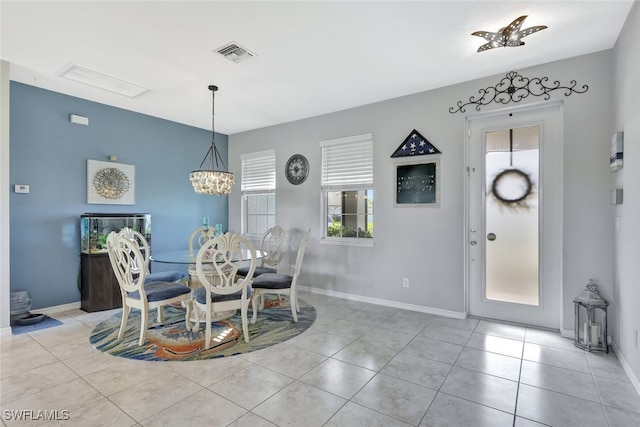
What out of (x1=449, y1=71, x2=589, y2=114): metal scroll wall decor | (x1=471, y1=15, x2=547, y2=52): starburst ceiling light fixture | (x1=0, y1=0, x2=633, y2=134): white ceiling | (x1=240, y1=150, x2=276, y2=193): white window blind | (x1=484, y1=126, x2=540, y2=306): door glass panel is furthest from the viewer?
(x1=240, y1=150, x2=276, y2=193): white window blind

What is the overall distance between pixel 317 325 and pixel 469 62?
10.4 feet

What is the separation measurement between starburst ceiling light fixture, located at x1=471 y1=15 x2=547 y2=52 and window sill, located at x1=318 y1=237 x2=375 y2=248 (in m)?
2.57

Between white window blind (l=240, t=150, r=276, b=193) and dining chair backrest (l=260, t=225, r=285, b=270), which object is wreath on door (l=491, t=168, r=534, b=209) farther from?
white window blind (l=240, t=150, r=276, b=193)

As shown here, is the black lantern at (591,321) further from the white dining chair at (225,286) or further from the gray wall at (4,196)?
the gray wall at (4,196)

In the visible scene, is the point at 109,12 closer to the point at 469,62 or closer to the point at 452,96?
the point at 469,62

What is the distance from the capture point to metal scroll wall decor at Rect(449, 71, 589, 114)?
3183 millimetres

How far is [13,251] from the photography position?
3.72 metres

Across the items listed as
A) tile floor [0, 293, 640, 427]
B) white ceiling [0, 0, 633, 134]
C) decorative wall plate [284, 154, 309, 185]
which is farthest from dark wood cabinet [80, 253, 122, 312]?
decorative wall plate [284, 154, 309, 185]

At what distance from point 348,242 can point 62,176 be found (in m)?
Result: 3.87

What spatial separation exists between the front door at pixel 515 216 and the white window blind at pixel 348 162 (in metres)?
1.32

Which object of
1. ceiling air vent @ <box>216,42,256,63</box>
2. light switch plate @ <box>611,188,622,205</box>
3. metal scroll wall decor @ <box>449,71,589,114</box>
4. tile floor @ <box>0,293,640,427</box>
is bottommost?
tile floor @ <box>0,293,640,427</box>

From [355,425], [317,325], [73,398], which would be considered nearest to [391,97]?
[317,325]

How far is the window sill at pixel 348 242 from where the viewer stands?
4.43m

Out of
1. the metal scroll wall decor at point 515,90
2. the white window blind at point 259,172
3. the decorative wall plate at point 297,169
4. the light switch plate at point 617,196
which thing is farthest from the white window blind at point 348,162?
the light switch plate at point 617,196
